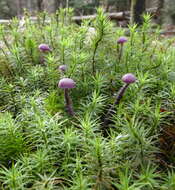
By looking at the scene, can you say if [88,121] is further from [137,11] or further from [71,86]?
[137,11]

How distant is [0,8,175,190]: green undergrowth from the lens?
77cm

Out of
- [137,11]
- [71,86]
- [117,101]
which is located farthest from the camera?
[137,11]

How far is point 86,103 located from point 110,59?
0.39 meters

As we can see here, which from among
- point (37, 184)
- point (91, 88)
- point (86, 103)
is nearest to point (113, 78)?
point (91, 88)

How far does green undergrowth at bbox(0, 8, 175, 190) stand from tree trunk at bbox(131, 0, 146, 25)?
1360mm

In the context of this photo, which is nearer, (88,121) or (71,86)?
(88,121)

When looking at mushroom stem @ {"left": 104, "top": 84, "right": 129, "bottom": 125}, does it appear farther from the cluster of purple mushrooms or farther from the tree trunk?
the tree trunk

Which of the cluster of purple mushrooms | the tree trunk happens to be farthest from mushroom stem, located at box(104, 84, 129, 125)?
the tree trunk

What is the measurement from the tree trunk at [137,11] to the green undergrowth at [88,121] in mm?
1360

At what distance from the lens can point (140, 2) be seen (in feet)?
9.68

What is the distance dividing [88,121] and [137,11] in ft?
7.67

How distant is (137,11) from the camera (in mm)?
2861

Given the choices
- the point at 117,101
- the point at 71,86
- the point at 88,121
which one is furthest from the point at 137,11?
the point at 88,121

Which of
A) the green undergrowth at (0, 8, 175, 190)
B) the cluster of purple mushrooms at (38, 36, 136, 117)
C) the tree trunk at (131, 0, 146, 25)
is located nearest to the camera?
the green undergrowth at (0, 8, 175, 190)
